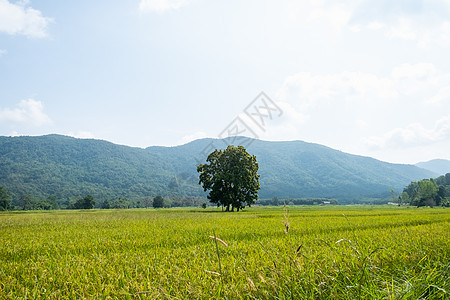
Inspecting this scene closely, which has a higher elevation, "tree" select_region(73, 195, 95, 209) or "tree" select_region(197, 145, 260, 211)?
"tree" select_region(197, 145, 260, 211)

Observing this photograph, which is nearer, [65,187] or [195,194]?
[195,194]

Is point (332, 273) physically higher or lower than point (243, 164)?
lower

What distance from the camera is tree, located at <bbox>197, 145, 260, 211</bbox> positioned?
45562 mm

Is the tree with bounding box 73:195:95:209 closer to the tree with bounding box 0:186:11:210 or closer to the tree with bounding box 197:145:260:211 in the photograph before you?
the tree with bounding box 0:186:11:210

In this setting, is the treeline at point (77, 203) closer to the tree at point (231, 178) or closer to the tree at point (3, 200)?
the tree at point (3, 200)

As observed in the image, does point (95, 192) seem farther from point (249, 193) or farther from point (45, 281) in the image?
point (45, 281)

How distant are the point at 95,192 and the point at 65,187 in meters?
21.8

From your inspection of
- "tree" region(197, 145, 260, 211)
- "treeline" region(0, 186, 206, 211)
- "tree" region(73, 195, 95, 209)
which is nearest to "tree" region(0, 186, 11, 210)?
"treeline" region(0, 186, 206, 211)

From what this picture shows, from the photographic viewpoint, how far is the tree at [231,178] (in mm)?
45562

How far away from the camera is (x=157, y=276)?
361cm

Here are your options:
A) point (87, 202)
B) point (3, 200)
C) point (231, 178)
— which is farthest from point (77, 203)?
point (231, 178)

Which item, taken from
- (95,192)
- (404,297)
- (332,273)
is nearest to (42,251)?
(332,273)

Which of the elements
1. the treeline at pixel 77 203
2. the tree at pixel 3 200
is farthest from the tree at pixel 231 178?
the tree at pixel 3 200

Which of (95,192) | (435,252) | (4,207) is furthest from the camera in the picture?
(95,192)
